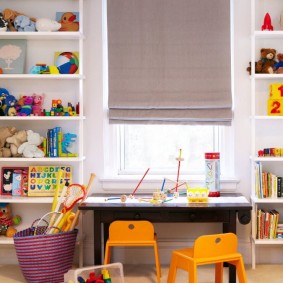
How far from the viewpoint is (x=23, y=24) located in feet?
12.9

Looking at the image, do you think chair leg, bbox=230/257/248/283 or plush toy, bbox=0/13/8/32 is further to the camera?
plush toy, bbox=0/13/8/32

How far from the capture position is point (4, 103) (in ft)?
13.2

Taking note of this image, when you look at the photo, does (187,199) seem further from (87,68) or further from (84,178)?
(87,68)

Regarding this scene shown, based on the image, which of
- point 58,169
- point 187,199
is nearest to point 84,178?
point 58,169

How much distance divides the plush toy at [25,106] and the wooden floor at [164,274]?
111 centimetres

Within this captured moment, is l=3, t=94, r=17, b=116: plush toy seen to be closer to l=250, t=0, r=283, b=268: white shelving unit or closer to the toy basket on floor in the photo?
the toy basket on floor

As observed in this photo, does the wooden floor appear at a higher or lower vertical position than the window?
lower

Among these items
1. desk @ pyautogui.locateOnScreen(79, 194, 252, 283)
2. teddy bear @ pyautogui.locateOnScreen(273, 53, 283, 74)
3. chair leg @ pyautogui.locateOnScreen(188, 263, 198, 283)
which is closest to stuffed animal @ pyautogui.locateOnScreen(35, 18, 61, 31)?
desk @ pyautogui.locateOnScreen(79, 194, 252, 283)

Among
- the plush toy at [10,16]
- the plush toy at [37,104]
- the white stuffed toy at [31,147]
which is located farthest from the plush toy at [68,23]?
the white stuffed toy at [31,147]

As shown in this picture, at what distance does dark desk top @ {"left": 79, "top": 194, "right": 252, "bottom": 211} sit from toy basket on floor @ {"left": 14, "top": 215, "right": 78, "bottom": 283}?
292 millimetres

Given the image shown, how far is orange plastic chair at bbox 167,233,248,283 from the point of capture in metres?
2.97

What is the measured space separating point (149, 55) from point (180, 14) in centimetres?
37

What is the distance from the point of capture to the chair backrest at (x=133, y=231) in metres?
3.48

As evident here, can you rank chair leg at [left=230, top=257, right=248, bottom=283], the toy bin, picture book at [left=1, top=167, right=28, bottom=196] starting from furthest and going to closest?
picture book at [left=1, top=167, right=28, bottom=196] → chair leg at [left=230, top=257, right=248, bottom=283] → the toy bin
